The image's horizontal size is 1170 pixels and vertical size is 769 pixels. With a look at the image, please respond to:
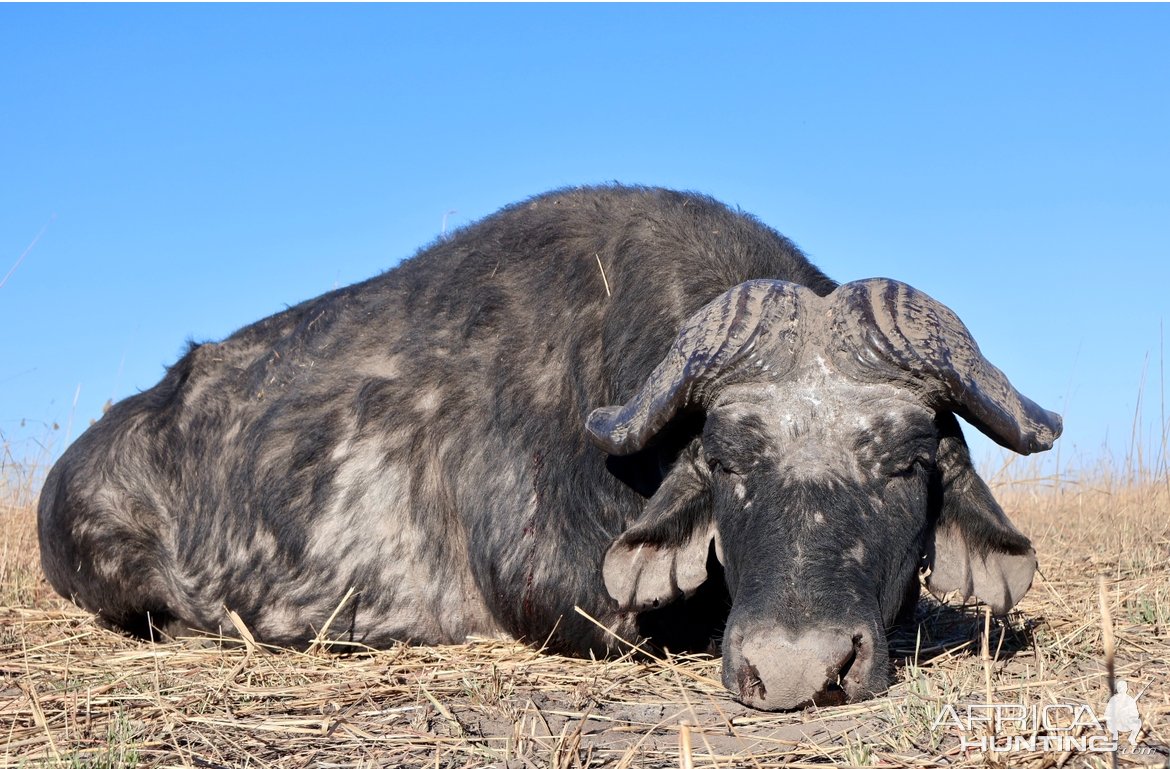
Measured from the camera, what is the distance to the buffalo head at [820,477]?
3.86m

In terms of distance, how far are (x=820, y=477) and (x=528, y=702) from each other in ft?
4.52

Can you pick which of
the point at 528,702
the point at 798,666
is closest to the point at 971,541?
the point at 798,666

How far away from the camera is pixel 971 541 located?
4711mm

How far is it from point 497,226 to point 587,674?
2836 millimetres

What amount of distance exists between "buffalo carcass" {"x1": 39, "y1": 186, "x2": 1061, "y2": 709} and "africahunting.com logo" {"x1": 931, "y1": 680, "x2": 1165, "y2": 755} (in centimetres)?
51

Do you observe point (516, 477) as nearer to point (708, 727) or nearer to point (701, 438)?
point (701, 438)

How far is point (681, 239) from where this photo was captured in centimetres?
570

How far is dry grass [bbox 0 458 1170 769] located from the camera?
344 centimetres

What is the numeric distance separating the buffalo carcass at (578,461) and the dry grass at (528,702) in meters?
0.28

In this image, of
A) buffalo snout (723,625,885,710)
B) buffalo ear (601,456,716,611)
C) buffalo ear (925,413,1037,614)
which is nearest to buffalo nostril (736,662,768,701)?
buffalo snout (723,625,885,710)

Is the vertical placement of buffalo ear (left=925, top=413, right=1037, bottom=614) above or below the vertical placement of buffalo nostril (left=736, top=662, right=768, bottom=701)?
above

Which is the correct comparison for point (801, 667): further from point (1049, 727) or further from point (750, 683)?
point (1049, 727)

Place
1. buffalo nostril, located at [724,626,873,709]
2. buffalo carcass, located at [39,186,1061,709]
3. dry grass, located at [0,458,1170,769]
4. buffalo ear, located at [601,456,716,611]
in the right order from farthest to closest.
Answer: buffalo ear, located at [601,456,716,611] → buffalo carcass, located at [39,186,1061,709] → buffalo nostril, located at [724,626,873,709] → dry grass, located at [0,458,1170,769]

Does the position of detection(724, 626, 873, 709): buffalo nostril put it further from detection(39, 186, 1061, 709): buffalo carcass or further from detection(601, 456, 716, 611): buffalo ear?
detection(601, 456, 716, 611): buffalo ear
